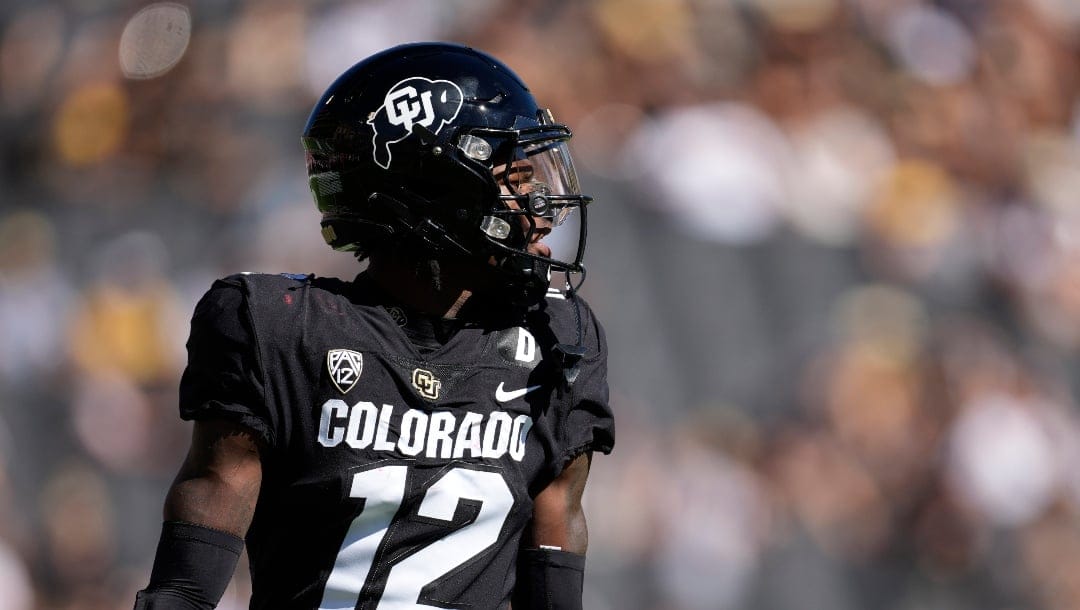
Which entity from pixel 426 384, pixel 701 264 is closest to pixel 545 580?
pixel 426 384

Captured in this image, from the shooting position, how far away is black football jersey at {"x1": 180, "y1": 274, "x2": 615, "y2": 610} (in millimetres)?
1527

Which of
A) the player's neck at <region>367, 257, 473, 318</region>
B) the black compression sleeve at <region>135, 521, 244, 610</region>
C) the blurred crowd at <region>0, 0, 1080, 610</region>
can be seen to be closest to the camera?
the black compression sleeve at <region>135, 521, 244, 610</region>

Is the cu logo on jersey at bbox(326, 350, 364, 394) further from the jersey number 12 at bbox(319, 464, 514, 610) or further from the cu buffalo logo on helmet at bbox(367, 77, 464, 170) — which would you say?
the cu buffalo logo on helmet at bbox(367, 77, 464, 170)

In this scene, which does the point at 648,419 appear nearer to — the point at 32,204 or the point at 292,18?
the point at 292,18

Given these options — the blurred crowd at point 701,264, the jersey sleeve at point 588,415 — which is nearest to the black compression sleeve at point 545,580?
the jersey sleeve at point 588,415

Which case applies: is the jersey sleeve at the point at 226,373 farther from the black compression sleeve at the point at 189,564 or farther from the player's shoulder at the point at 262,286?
the black compression sleeve at the point at 189,564

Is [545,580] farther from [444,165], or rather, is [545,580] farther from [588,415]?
[444,165]

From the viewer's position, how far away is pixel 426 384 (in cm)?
160

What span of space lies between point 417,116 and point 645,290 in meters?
2.73

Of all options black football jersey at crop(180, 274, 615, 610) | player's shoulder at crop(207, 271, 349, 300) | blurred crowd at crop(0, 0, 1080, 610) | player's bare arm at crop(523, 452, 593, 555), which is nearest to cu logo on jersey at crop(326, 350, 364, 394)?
black football jersey at crop(180, 274, 615, 610)

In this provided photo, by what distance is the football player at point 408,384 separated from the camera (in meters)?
1.51

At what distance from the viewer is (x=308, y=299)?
5.24 feet

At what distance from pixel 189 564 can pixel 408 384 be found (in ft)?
1.13

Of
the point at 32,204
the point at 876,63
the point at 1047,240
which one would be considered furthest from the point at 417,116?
the point at 1047,240
